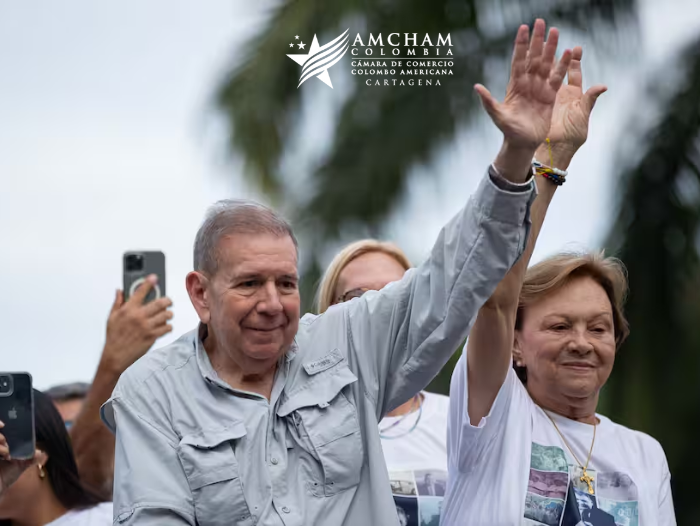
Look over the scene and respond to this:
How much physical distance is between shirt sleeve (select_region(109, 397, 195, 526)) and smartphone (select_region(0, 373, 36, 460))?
2.52 feet

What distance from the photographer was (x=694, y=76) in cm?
602

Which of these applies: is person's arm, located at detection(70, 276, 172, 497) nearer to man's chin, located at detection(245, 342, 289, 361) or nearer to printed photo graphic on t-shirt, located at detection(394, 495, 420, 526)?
printed photo graphic on t-shirt, located at detection(394, 495, 420, 526)

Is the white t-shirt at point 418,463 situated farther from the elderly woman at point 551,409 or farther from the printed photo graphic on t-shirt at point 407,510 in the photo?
the elderly woman at point 551,409

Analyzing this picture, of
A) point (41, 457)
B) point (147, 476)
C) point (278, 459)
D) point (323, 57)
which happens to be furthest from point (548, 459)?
point (323, 57)

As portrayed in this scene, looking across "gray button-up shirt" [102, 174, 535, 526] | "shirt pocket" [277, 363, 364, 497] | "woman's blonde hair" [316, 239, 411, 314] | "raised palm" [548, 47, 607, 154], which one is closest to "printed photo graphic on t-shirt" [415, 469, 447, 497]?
"woman's blonde hair" [316, 239, 411, 314]

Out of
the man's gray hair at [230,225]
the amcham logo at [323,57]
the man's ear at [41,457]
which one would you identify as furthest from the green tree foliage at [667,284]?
the man's gray hair at [230,225]

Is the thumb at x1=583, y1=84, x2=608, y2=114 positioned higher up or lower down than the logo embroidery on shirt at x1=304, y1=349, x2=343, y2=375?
higher up

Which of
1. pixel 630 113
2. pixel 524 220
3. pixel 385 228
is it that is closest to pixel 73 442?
pixel 524 220

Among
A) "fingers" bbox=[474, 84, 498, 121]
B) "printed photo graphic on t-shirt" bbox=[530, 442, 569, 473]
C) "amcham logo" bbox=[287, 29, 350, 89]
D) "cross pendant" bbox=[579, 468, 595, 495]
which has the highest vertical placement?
"amcham logo" bbox=[287, 29, 350, 89]

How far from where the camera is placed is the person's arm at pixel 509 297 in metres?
2.61

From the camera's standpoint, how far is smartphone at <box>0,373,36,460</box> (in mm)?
3037

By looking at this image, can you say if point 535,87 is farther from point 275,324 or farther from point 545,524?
point 545,524

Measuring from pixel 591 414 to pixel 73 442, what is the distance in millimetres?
1626

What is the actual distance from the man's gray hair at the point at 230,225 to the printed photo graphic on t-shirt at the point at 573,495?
865 millimetres
